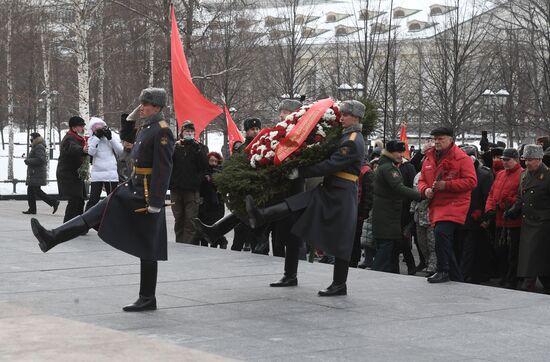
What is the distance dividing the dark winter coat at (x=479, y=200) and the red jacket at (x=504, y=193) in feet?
1.27

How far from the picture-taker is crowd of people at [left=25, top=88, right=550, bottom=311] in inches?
352

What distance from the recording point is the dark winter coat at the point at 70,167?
15727 mm

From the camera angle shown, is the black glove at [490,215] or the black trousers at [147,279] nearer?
the black trousers at [147,279]

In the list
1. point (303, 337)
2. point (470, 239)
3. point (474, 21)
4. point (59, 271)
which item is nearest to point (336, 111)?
point (303, 337)

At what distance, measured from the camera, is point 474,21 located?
125ft

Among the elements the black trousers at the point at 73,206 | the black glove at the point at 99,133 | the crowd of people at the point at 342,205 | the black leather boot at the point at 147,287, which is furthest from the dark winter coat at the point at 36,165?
the black leather boot at the point at 147,287

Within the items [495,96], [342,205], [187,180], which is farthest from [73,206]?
[495,96]

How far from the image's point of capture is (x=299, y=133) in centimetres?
977

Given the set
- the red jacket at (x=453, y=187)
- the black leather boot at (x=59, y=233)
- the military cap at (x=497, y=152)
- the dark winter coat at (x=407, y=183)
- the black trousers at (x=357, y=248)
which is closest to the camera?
the black leather boot at (x=59, y=233)

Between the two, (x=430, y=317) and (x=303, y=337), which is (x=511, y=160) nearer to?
(x=430, y=317)

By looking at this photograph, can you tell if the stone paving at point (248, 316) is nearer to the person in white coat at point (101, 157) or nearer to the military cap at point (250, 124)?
the military cap at point (250, 124)

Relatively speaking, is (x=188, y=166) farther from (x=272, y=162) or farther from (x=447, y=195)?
(x=272, y=162)

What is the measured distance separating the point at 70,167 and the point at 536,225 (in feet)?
22.9

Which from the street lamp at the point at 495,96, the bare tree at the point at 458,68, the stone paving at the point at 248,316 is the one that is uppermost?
the bare tree at the point at 458,68
